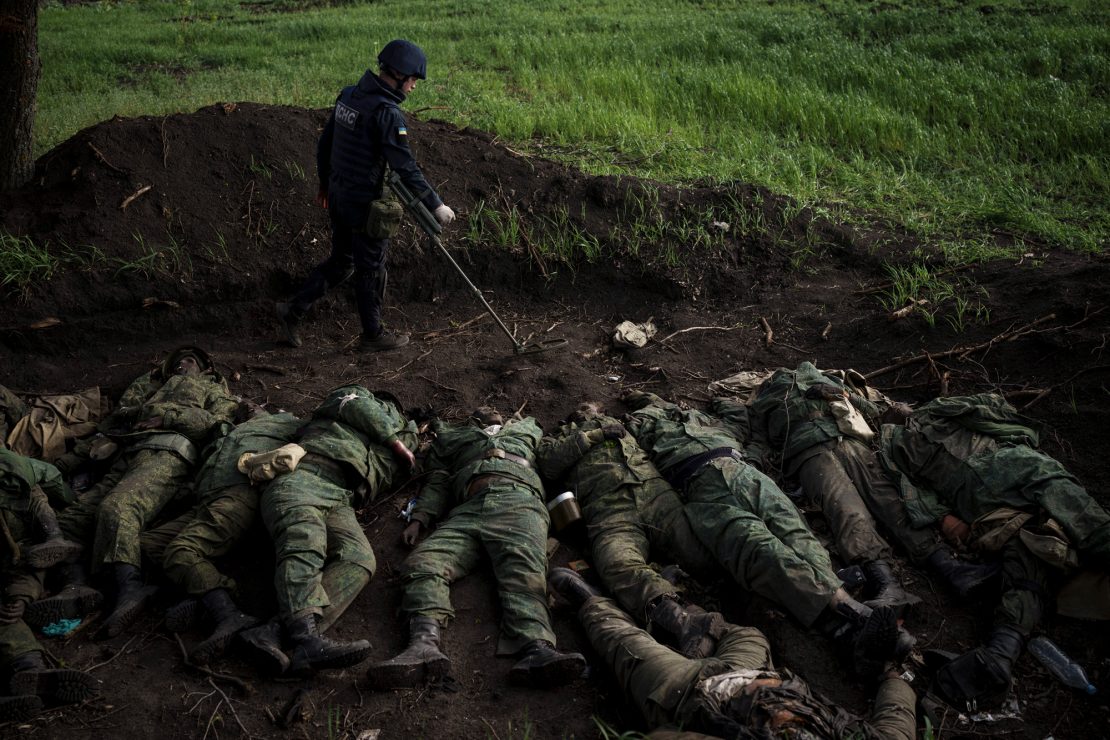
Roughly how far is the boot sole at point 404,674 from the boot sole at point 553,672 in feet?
1.03

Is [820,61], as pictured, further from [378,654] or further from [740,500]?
[378,654]

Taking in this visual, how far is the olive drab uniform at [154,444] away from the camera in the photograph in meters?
4.16

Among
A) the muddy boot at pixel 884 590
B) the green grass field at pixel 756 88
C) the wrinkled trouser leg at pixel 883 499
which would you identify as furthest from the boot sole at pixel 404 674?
the green grass field at pixel 756 88

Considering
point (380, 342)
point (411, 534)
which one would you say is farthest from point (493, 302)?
point (411, 534)

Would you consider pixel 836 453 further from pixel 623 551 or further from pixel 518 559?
pixel 518 559

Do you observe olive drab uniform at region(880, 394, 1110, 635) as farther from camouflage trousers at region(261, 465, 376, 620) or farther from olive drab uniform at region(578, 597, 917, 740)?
camouflage trousers at region(261, 465, 376, 620)

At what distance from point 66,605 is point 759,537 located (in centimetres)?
318

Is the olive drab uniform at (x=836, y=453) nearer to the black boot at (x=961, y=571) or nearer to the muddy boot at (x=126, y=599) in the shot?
the black boot at (x=961, y=571)

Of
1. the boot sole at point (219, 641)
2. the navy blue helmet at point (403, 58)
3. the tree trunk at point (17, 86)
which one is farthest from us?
the tree trunk at point (17, 86)

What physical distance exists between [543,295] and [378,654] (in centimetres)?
382

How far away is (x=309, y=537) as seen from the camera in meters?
3.99

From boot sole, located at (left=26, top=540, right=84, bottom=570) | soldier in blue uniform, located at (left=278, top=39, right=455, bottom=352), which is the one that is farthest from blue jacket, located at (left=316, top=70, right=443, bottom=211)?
boot sole, located at (left=26, top=540, right=84, bottom=570)

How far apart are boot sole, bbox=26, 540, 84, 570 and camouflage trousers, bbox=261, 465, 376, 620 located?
92 cm

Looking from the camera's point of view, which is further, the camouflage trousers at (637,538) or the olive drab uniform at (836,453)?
the olive drab uniform at (836,453)
